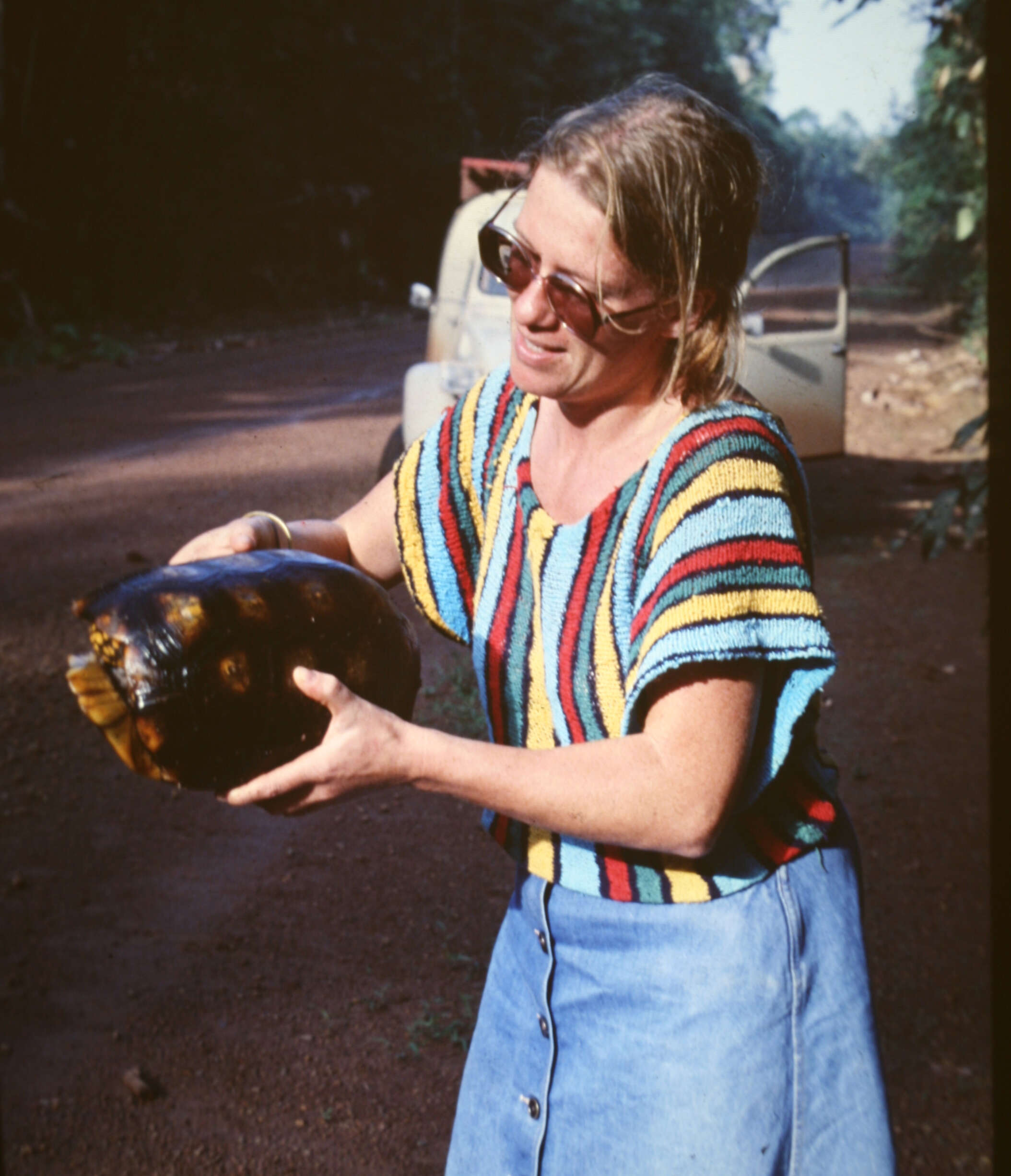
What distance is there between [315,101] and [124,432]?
3175mm

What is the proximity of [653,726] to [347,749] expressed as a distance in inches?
12.1

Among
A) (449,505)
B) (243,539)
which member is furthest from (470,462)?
(243,539)

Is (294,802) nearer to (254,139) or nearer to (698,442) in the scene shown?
(698,442)

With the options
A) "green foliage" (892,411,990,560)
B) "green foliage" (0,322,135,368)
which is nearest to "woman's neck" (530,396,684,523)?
"green foliage" (892,411,990,560)

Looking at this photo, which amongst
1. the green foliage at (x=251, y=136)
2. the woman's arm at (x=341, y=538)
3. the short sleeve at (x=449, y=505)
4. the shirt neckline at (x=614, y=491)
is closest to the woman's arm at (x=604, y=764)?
the shirt neckline at (x=614, y=491)

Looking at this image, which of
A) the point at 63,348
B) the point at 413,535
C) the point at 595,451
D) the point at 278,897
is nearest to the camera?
the point at 595,451

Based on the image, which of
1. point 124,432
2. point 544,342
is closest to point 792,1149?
point 544,342

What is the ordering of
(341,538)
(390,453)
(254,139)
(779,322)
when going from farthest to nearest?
1. (254,139)
2. (779,322)
3. (390,453)
4. (341,538)

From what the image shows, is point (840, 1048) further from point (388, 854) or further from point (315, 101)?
point (315, 101)

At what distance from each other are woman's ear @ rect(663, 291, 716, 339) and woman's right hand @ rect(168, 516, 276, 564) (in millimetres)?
678

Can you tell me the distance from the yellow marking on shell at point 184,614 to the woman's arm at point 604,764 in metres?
0.36

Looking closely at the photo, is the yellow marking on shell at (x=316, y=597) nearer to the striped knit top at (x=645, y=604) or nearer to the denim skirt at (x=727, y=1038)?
the striped knit top at (x=645, y=604)

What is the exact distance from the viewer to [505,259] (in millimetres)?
1415

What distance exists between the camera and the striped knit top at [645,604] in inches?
48.7
